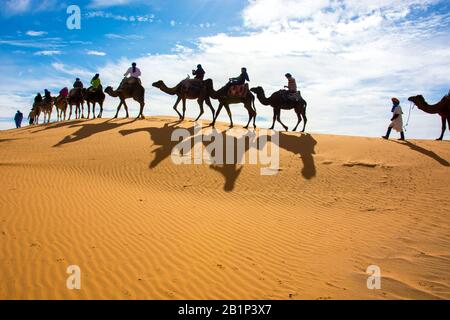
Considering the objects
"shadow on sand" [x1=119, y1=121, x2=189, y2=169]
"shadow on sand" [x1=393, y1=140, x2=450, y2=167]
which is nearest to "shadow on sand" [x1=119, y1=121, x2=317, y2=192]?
"shadow on sand" [x1=119, y1=121, x2=189, y2=169]

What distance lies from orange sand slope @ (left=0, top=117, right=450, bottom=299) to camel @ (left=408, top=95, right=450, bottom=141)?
2234 mm

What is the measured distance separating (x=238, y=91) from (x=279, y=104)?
223 centimetres

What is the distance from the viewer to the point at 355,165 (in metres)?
13.0

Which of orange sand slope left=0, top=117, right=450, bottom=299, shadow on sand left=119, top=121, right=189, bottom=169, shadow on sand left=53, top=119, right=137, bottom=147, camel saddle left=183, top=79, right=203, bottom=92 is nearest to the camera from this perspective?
orange sand slope left=0, top=117, right=450, bottom=299

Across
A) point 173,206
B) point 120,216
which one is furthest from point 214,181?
point 120,216

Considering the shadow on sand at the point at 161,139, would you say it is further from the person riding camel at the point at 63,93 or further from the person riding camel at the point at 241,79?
the person riding camel at the point at 63,93

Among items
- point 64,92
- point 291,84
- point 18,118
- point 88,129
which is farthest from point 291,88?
point 18,118

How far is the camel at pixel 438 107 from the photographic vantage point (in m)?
16.3

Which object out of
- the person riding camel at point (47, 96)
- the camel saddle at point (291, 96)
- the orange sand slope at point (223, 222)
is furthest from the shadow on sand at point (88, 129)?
the person riding camel at point (47, 96)

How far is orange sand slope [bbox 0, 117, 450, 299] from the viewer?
5316mm

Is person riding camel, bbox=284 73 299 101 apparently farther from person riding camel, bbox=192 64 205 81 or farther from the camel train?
person riding camel, bbox=192 64 205 81

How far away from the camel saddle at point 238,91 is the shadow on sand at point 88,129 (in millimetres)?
6174
